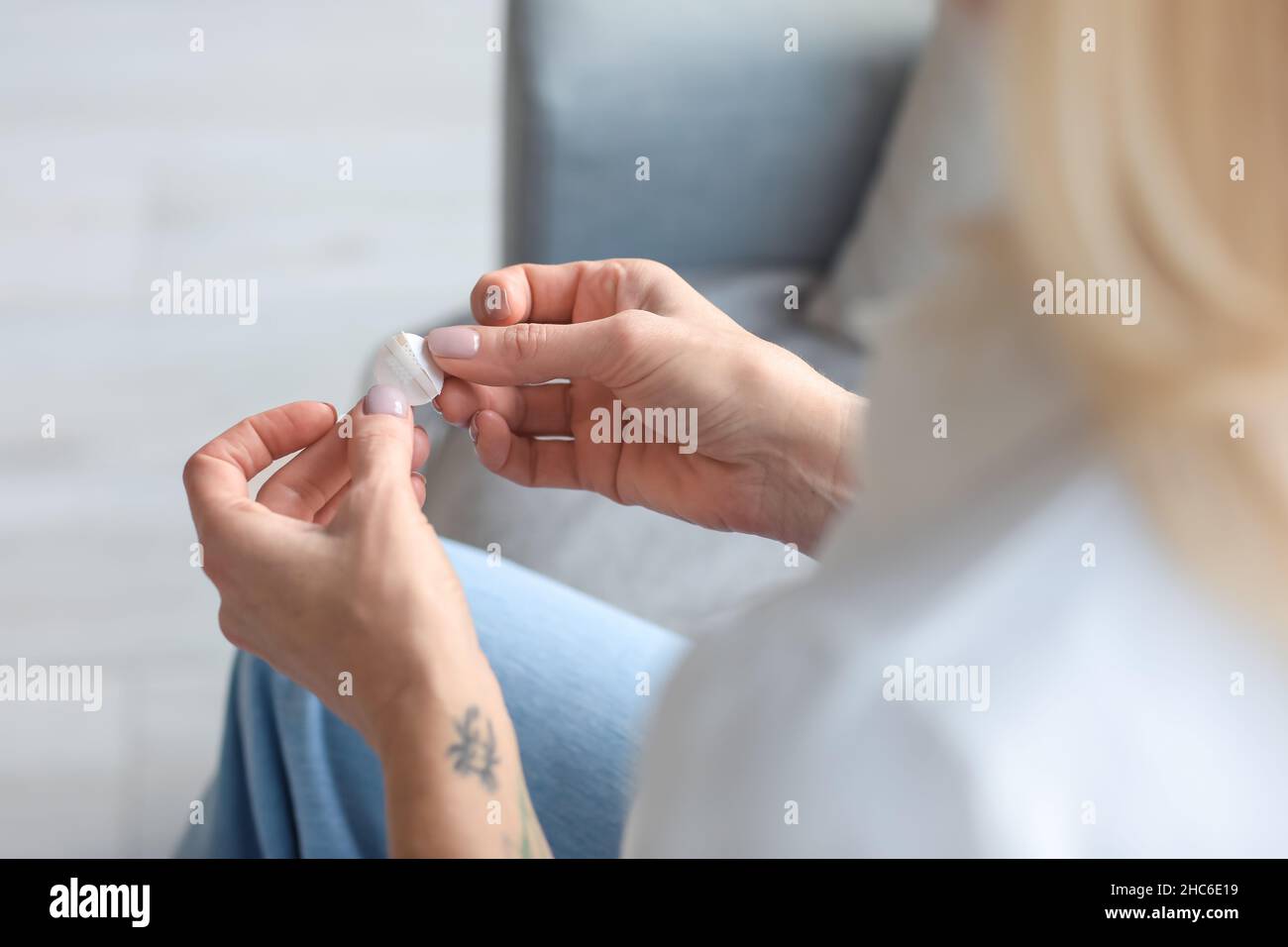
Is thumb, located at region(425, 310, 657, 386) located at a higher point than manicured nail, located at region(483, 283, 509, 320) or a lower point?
lower

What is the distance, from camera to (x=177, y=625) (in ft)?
5.10

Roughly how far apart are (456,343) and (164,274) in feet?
4.78

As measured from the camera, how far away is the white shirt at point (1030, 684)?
1.30ft

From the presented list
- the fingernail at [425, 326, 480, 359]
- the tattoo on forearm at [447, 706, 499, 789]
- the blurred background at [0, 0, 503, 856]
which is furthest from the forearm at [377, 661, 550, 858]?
the blurred background at [0, 0, 503, 856]

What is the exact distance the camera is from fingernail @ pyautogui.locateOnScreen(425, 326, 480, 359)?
85 cm

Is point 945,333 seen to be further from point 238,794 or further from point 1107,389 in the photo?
point 238,794

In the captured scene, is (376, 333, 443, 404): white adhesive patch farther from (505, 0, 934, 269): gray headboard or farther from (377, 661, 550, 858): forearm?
(505, 0, 934, 269): gray headboard

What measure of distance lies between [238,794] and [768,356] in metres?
0.52

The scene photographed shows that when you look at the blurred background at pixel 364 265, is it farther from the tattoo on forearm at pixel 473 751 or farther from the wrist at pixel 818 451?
the tattoo on forearm at pixel 473 751

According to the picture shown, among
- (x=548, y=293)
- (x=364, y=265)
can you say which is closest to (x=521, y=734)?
(x=548, y=293)

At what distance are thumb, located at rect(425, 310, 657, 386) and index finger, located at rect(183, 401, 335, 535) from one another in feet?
0.31

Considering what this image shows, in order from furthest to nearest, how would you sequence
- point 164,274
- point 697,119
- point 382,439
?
1. point 164,274
2. point 697,119
3. point 382,439

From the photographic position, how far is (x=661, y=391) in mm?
863

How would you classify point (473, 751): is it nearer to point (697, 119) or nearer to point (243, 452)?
point (243, 452)
